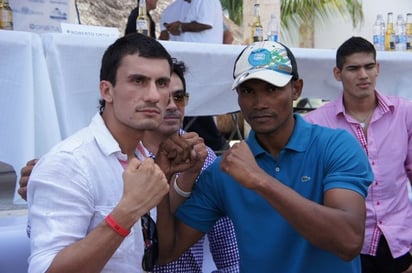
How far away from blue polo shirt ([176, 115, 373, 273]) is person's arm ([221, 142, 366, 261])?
0.06 metres

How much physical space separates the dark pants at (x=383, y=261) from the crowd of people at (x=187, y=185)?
3.19 feet

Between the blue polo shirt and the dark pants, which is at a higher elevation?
the blue polo shirt

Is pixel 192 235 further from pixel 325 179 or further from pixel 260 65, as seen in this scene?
pixel 260 65

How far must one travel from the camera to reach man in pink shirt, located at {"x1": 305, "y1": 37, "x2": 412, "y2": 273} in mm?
2709

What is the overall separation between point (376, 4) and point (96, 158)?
11.5 metres

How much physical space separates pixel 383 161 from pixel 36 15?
2.22m

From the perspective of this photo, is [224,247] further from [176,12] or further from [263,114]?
[176,12]

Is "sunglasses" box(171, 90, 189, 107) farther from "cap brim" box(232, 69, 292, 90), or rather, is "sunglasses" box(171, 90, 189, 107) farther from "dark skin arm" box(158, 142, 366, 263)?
"dark skin arm" box(158, 142, 366, 263)

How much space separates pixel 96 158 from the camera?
1534 millimetres

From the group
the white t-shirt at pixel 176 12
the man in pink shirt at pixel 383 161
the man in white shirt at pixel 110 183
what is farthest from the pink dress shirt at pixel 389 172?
the white t-shirt at pixel 176 12

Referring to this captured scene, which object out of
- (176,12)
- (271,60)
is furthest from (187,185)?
(176,12)

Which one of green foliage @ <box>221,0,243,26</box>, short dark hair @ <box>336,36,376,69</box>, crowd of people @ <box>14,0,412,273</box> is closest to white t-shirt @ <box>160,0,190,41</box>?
short dark hair @ <box>336,36,376,69</box>

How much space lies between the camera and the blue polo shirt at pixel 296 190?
1.68 meters

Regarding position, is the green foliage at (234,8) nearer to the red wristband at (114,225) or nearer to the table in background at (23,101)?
the table in background at (23,101)
